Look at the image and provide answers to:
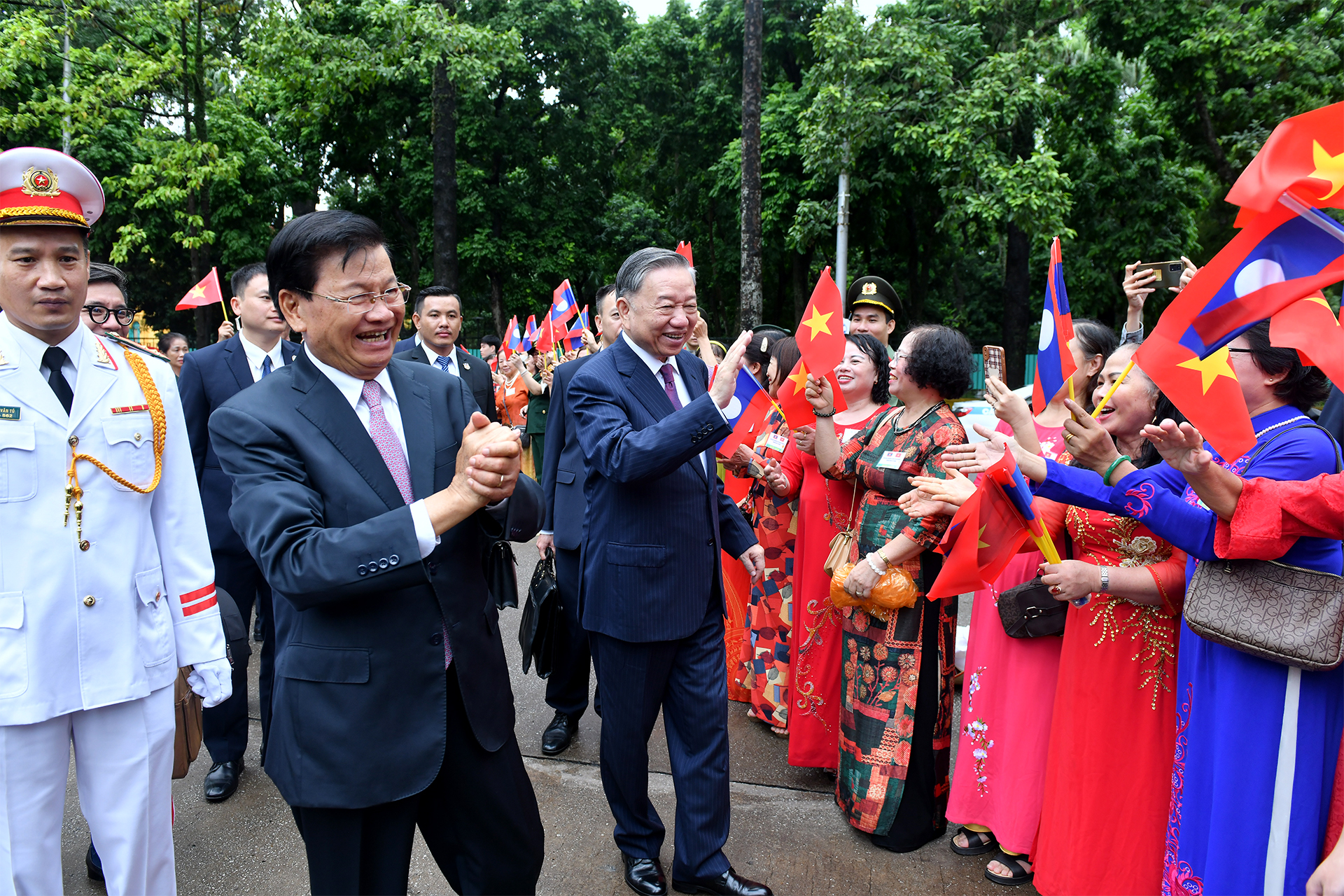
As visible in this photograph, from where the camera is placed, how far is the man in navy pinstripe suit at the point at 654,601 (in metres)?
2.73

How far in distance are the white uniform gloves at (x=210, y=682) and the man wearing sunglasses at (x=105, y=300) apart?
1.87 metres

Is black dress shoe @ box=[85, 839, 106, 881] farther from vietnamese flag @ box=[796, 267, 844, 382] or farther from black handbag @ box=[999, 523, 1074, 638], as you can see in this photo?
black handbag @ box=[999, 523, 1074, 638]

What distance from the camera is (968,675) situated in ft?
10.4

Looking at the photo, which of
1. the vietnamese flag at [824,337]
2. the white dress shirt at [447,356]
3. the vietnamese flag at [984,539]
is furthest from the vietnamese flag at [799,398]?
the white dress shirt at [447,356]

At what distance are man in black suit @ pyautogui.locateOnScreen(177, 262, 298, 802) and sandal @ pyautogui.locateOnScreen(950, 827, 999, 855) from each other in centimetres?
265

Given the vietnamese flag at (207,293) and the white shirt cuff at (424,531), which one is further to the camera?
the vietnamese flag at (207,293)

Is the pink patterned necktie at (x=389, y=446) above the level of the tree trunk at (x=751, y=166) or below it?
below

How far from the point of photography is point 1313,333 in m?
1.76

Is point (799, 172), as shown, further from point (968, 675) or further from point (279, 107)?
point (968, 675)

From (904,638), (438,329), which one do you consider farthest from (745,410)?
(438,329)

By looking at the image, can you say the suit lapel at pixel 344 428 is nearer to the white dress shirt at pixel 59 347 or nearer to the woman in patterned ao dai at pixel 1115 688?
the white dress shirt at pixel 59 347

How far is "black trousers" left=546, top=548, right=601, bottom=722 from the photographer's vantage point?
3.96 metres

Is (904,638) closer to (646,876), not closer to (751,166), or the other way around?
(646,876)

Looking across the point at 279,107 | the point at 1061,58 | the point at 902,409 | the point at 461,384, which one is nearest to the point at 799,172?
the point at 1061,58
